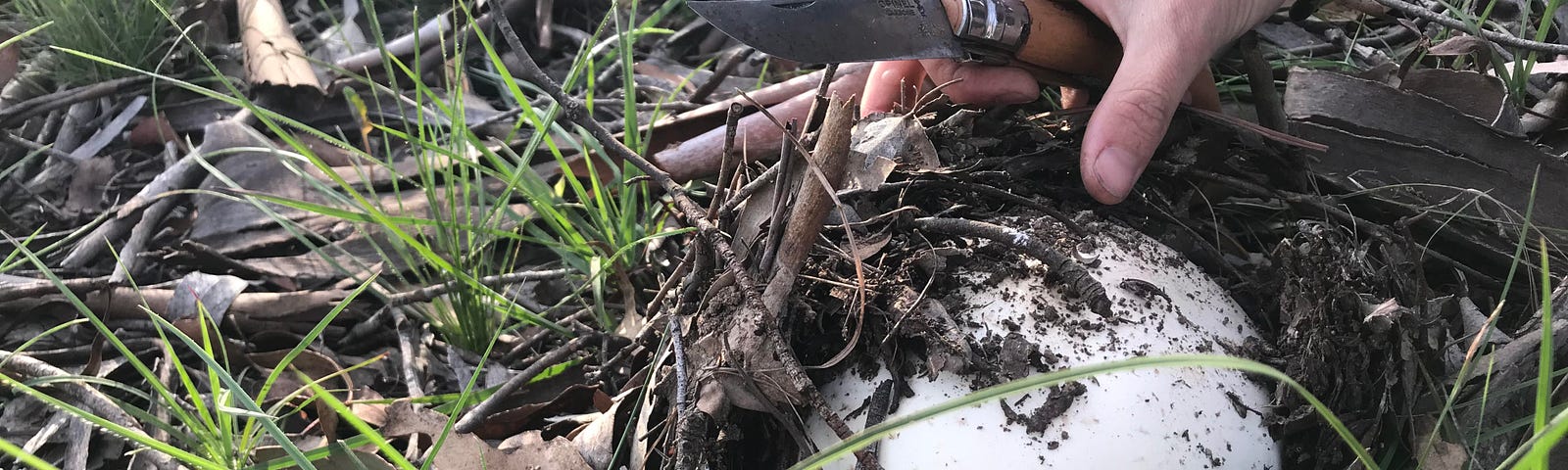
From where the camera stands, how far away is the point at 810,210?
4.10ft

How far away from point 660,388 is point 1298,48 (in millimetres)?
1536

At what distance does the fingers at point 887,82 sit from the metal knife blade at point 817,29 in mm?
326

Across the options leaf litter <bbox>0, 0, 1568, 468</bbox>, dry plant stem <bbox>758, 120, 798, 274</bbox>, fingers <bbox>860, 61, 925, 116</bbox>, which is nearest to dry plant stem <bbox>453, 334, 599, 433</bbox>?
leaf litter <bbox>0, 0, 1568, 468</bbox>

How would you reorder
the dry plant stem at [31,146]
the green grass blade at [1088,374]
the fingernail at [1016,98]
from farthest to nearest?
the dry plant stem at [31,146] < the fingernail at [1016,98] < the green grass blade at [1088,374]

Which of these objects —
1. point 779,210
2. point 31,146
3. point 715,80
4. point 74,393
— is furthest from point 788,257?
point 31,146

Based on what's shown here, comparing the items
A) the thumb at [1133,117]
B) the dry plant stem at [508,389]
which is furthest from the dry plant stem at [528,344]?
the thumb at [1133,117]

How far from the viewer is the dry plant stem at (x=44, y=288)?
1.82 meters

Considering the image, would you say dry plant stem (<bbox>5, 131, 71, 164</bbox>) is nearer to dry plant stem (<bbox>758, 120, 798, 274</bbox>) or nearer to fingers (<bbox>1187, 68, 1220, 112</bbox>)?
dry plant stem (<bbox>758, 120, 798, 274</bbox>)

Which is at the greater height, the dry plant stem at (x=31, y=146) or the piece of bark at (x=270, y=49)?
the piece of bark at (x=270, y=49)

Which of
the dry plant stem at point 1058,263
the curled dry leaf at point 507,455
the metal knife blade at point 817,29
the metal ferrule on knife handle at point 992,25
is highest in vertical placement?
the metal knife blade at point 817,29

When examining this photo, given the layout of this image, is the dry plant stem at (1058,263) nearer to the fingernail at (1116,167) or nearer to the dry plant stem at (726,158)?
the fingernail at (1116,167)

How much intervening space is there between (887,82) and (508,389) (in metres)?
0.87

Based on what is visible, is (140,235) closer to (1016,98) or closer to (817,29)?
(817,29)

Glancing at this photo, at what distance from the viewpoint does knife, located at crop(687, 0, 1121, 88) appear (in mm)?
1484
